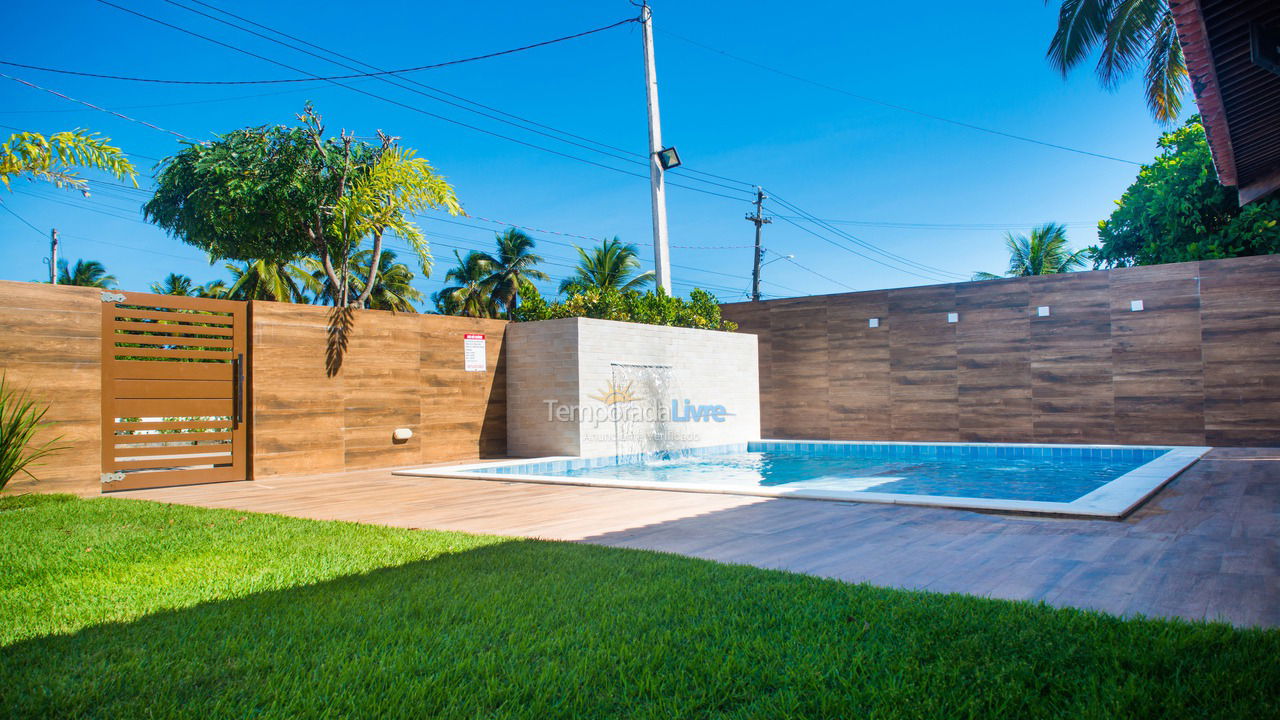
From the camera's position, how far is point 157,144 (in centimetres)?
1684

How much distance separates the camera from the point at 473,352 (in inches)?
421

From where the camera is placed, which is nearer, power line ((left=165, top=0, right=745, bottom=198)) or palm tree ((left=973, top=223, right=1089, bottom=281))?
power line ((left=165, top=0, right=745, bottom=198))

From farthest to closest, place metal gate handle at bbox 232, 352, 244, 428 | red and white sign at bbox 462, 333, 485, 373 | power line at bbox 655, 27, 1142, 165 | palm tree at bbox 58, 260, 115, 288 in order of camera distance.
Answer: palm tree at bbox 58, 260, 115, 288 < power line at bbox 655, 27, 1142, 165 < red and white sign at bbox 462, 333, 485, 373 < metal gate handle at bbox 232, 352, 244, 428

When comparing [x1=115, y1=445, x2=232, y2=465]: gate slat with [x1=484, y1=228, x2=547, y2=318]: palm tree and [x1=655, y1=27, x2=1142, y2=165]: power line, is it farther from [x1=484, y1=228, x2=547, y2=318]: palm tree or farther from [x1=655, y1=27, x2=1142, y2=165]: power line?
[x1=484, y1=228, x2=547, y2=318]: palm tree

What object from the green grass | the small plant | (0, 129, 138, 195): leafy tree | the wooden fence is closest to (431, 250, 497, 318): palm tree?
the wooden fence

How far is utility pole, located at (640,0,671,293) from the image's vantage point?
13730mm

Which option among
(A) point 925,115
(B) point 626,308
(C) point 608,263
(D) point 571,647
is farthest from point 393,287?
(D) point 571,647

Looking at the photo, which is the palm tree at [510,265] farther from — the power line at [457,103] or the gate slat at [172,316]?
the gate slat at [172,316]

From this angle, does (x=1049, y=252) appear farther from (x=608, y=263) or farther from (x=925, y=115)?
(x=608, y=263)

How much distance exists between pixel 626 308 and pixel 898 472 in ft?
16.0

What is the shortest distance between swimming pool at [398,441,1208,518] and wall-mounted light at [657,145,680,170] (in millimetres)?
5473

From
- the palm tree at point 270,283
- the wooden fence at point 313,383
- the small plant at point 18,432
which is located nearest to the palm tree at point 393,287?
the palm tree at point 270,283

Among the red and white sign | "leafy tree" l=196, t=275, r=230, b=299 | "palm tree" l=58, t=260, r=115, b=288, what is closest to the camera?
the red and white sign

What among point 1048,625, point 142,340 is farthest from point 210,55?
point 1048,625
